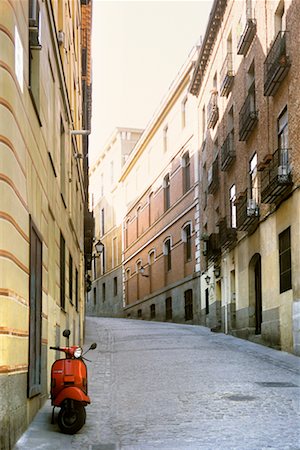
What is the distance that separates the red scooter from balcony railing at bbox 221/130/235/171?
1617 cm

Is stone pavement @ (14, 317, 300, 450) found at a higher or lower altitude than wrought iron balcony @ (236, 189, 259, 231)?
lower

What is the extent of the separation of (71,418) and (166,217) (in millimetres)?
29507

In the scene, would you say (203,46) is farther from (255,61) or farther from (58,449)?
(58,449)

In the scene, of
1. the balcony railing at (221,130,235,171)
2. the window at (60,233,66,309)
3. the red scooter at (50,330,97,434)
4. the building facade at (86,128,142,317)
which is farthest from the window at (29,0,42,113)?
the building facade at (86,128,142,317)

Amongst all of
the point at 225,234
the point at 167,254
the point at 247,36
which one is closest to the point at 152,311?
the point at 167,254

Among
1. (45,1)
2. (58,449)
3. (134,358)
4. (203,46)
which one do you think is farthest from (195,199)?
(58,449)

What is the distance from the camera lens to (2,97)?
6621mm

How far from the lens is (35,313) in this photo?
29.2 ft

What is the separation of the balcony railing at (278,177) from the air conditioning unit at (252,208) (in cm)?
128

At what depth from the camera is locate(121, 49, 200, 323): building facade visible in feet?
109

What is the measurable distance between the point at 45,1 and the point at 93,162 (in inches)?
2020

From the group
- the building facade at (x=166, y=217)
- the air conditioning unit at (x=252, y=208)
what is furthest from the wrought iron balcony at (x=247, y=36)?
the building facade at (x=166, y=217)

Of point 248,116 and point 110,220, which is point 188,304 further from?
point 110,220

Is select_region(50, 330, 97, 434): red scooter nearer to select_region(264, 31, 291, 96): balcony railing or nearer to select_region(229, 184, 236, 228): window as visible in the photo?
select_region(264, 31, 291, 96): balcony railing
